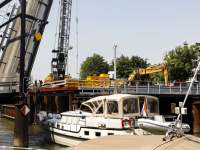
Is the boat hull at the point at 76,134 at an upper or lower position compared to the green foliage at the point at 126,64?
lower

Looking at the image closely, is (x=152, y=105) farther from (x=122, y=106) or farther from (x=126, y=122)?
(x=126, y=122)

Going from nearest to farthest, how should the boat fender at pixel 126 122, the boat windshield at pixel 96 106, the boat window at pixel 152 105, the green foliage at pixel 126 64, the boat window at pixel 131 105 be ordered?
the boat fender at pixel 126 122 → the boat window at pixel 131 105 → the boat window at pixel 152 105 → the boat windshield at pixel 96 106 → the green foliage at pixel 126 64

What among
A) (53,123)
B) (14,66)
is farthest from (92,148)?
(14,66)

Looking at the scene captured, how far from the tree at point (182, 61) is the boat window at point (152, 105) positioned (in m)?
45.3

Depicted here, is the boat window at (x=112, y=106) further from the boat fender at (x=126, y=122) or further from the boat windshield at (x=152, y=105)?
the boat windshield at (x=152, y=105)

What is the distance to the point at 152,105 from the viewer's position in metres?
22.0

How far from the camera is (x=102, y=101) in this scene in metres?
21.6

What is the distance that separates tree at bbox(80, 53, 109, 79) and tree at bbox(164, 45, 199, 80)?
36534 millimetres

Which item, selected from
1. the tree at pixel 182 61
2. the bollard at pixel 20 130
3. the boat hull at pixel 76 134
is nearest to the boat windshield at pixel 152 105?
the boat hull at pixel 76 134

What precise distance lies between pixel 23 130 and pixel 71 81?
15.4 m

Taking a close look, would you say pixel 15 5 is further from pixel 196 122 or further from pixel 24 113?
pixel 196 122

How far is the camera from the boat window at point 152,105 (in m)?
21.6

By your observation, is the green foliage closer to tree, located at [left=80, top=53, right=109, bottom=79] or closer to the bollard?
tree, located at [left=80, top=53, right=109, bottom=79]

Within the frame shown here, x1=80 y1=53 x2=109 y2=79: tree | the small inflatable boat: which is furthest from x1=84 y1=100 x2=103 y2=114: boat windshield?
x1=80 y1=53 x2=109 y2=79: tree
